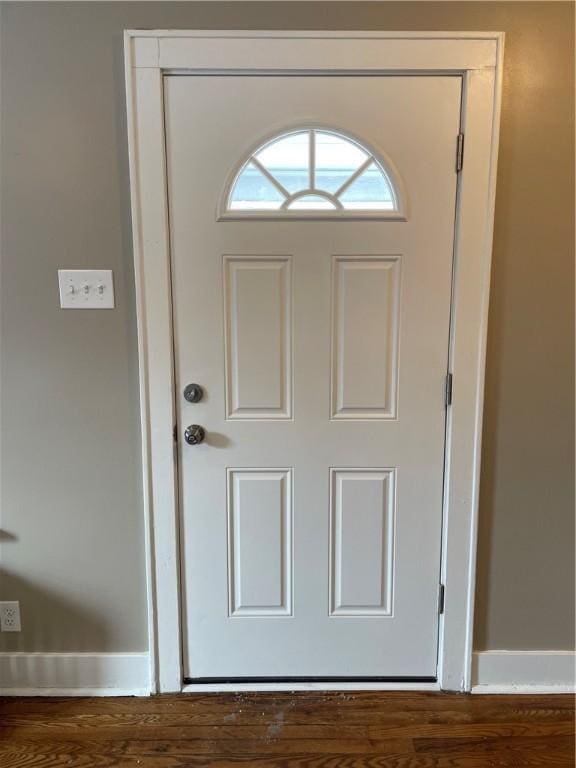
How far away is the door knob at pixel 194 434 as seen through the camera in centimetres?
152

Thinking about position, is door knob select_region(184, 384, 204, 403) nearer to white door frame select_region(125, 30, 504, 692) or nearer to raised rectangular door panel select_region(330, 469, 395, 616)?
white door frame select_region(125, 30, 504, 692)

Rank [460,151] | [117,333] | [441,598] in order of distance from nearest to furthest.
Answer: [460,151] < [117,333] < [441,598]

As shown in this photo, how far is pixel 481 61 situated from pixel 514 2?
186 millimetres

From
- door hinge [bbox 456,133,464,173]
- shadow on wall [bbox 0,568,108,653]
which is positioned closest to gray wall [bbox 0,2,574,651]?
shadow on wall [bbox 0,568,108,653]

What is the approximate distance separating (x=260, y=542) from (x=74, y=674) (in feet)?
2.58

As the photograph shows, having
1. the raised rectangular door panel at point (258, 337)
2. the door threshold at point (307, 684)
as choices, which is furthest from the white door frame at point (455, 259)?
the raised rectangular door panel at point (258, 337)

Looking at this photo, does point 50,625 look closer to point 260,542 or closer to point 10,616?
point 10,616

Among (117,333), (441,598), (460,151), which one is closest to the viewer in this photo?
(460,151)

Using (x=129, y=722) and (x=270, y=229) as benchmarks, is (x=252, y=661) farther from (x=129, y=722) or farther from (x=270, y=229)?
(x=270, y=229)

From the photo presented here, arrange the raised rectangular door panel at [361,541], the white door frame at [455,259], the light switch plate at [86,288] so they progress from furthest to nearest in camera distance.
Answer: the raised rectangular door panel at [361,541] → the light switch plate at [86,288] → the white door frame at [455,259]

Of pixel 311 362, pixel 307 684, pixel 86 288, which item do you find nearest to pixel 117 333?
pixel 86 288

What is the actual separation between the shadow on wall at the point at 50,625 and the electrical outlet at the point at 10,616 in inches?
0.5

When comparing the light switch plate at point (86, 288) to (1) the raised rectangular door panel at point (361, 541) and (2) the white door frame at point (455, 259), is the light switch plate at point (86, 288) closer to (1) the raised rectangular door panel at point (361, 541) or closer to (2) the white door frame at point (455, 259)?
(2) the white door frame at point (455, 259)

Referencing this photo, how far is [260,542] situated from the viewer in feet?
5.24
